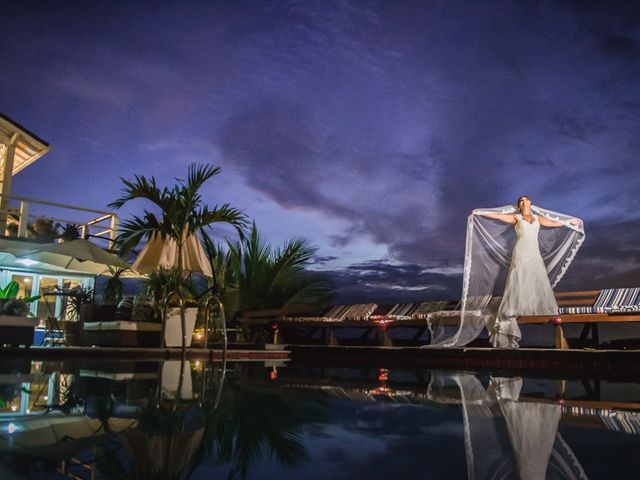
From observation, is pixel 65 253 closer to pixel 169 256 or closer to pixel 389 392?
pixel 169 256

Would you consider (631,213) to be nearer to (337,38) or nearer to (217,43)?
(337,38)

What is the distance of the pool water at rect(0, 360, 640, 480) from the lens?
1.19 meters

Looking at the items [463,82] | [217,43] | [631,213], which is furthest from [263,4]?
[631,213]

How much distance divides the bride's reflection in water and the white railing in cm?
1307

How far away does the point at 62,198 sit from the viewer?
808 inches

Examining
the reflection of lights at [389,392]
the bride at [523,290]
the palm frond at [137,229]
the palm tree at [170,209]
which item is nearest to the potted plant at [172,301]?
the palm tree at [170,209]

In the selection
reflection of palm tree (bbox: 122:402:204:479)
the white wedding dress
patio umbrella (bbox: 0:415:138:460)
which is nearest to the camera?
reflection of palm tree (bbox: 122:402:204:479)

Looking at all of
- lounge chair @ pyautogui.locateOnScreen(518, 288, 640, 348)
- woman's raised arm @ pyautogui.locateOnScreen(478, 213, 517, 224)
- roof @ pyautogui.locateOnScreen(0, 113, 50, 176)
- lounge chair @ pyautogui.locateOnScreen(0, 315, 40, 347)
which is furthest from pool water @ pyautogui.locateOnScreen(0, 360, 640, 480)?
roof @ pyautogui.locateOnScreen(0, 113, 50, 176)

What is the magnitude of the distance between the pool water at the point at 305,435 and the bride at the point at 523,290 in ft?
15.2

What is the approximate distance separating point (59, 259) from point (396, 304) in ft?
26.9

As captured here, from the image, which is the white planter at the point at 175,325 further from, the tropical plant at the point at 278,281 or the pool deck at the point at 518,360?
the tropical plant at the point at 278,281

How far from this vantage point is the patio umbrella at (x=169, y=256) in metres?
8.84

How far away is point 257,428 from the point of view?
181 centimetres

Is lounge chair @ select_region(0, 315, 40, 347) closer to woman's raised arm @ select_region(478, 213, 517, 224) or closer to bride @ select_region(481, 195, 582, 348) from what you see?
bride @ select_region(481, 195, 582, 348)
